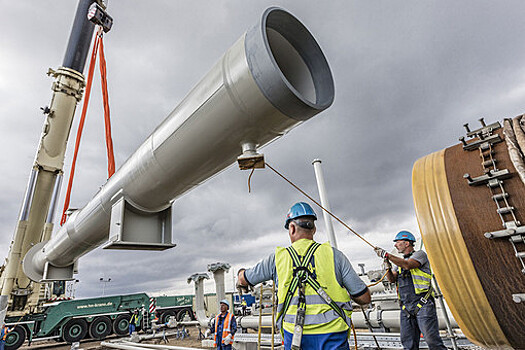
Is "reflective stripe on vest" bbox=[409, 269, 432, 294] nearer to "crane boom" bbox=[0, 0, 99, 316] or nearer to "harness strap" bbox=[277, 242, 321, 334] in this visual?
"harness strap" bbox=[277, 242, 321, 334]

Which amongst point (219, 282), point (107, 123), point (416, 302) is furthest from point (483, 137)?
point (219, 282)

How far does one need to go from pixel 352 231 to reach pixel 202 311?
792 centimetres

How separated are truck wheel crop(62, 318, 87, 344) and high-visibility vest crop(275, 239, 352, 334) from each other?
15054 mm

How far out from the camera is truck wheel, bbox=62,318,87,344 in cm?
1339

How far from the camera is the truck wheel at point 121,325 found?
48.0 feet

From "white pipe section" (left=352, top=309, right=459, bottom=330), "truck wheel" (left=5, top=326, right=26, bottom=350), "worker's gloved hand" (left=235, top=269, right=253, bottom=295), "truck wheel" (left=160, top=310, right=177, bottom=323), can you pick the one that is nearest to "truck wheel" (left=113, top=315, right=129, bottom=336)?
"truck wheel" (left=160, top=310, right=177, bottom=323)

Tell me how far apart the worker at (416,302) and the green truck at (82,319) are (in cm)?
1322

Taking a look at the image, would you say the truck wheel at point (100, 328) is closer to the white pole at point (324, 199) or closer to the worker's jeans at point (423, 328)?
the white pole at point (324, 199)

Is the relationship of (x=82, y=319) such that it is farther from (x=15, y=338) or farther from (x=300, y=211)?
(x=300, y=211)

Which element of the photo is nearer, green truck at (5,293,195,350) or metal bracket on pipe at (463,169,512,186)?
metal bracket on pipe at (463,169,512,186)

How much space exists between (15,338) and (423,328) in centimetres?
1488

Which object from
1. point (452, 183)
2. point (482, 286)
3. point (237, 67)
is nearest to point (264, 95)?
point (237, 67)

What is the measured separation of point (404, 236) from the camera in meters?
3.91

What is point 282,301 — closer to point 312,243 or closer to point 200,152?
point 312,243
